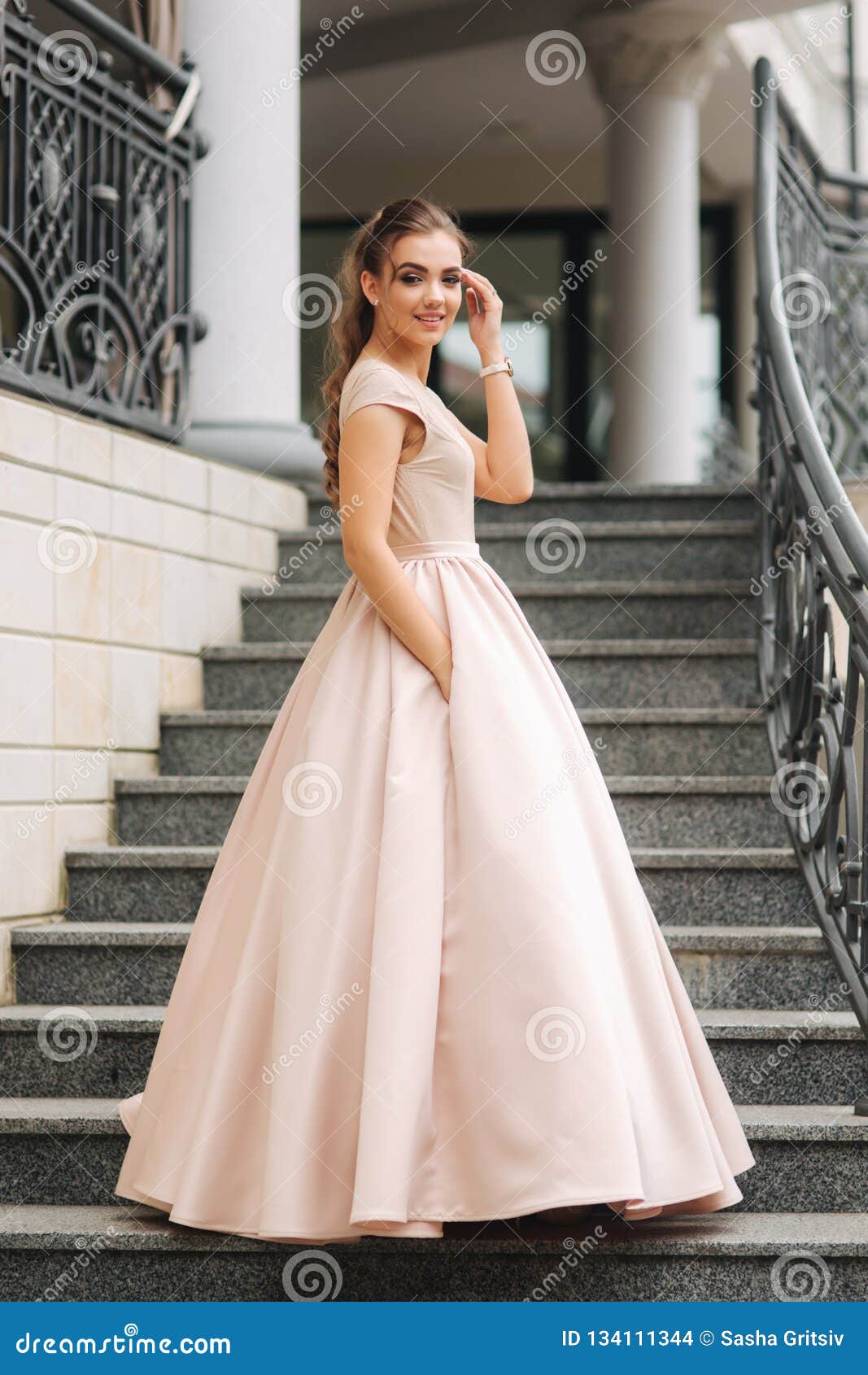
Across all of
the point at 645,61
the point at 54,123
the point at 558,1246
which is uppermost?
the point at 645,61

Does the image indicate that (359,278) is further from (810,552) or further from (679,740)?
(679,740)

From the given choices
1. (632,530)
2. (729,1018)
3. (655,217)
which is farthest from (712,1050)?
(655,217)

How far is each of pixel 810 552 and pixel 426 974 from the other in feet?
4.58

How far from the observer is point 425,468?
238cm

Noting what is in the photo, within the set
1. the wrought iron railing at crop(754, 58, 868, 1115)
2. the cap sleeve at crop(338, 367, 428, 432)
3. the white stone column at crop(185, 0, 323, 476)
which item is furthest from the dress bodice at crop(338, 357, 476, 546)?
the white stone column at crop(185, 0, 323, 476)

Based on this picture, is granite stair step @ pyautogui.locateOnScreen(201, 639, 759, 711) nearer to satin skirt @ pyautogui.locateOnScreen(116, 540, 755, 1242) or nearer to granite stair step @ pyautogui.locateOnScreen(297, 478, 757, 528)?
granite stair step @ pyautogui.locateOnScreen(297, 478, 757, 528)

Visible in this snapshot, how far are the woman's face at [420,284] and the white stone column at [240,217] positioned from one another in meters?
2.18

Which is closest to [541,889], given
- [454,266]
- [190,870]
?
[454,266]

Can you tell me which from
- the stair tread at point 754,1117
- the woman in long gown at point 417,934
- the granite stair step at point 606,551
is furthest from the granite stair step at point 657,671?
the woman in long gown at point 417,934

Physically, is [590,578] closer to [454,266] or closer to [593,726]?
[593,726]

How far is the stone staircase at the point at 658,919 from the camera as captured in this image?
2.32 metres

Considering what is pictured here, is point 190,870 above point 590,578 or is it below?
below

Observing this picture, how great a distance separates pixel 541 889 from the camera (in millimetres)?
2164

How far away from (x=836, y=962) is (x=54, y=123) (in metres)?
2.84
